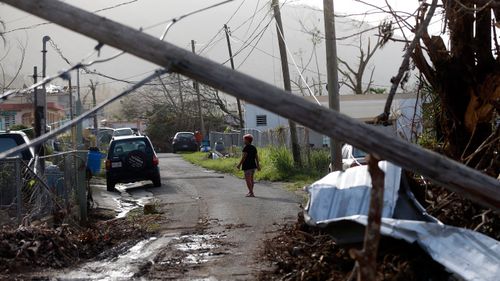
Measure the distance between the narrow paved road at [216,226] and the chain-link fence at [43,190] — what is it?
5.82 feet

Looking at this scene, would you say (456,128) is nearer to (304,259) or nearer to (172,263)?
(304,259)

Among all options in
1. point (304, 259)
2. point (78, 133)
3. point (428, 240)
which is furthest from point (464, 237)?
point (78, 133)

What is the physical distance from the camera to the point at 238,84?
17.0ft

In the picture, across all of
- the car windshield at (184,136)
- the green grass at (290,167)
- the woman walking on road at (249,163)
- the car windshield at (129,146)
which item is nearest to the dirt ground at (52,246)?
the woman walking on road at (249,163)

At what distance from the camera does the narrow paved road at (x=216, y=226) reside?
355 inches

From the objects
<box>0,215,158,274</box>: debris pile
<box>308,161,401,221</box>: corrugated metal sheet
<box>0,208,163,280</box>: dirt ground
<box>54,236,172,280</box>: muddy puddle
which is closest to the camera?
<box>308,161,401,221</box>: corrugated metal sheet

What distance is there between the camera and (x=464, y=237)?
673 centimetres

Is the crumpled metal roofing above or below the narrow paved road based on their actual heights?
above

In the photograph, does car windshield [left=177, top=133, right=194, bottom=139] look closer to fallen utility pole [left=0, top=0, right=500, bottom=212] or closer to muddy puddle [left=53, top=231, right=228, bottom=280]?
muddy puddle [left=53, top=231, right=228, bottom=280]

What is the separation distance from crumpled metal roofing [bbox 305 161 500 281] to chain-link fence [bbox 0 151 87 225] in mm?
5229

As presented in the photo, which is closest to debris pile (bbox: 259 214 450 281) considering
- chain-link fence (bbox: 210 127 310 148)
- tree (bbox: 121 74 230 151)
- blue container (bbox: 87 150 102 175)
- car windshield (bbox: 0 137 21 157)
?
car windshield (bbox: 0 137 21 157)

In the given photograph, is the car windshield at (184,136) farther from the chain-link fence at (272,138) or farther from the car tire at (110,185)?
the car tire at (110,185)

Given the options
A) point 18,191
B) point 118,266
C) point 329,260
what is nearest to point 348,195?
point 329,260

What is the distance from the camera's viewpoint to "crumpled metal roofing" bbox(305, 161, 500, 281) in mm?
6398
